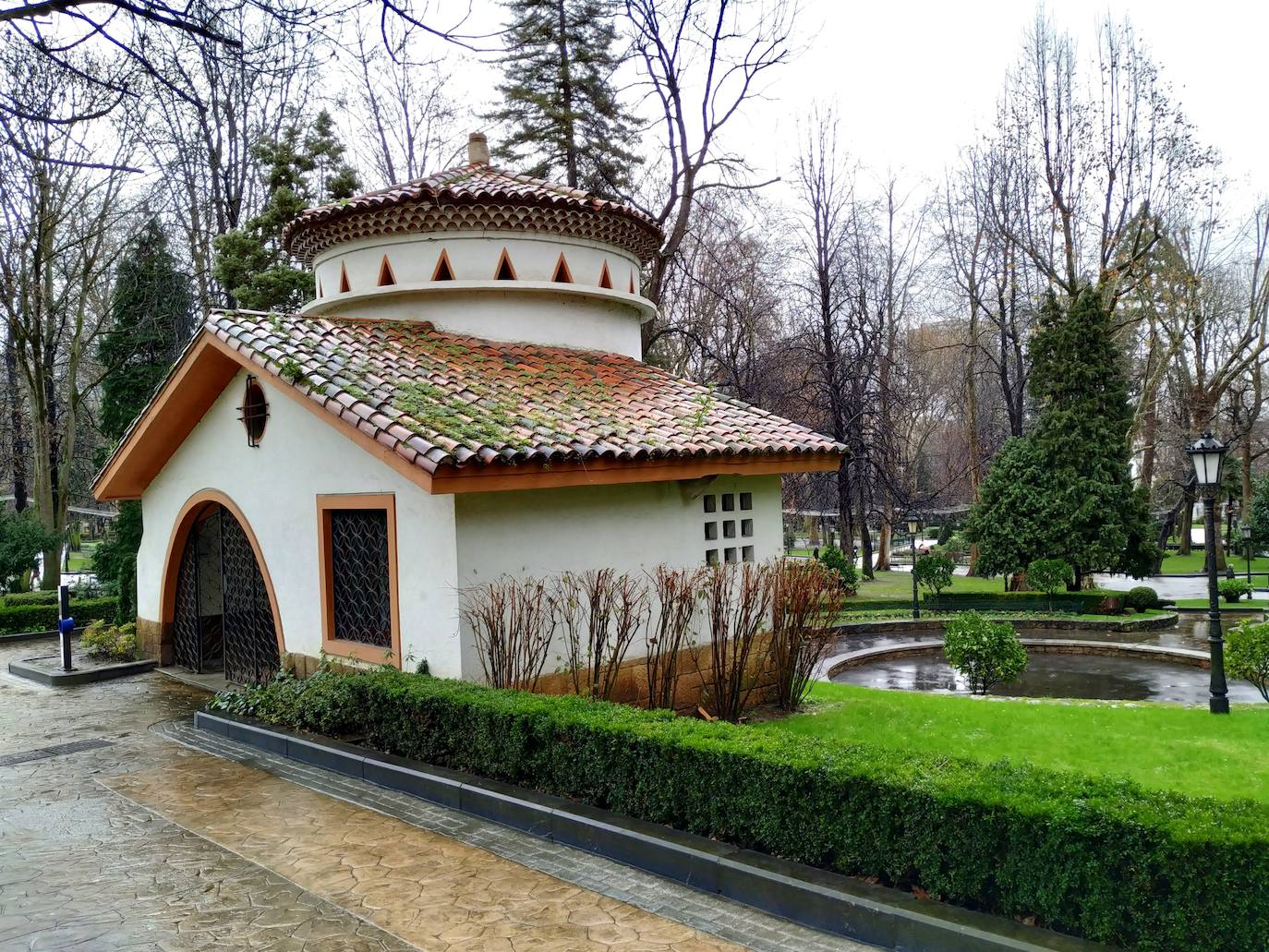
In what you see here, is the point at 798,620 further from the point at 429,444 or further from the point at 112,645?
the point at 112,645

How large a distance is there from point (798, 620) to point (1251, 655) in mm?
6703

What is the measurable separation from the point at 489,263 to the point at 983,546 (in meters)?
20.3

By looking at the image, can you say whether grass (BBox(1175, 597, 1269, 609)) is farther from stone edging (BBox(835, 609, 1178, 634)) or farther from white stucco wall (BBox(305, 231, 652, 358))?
white stucco wall (BBox(305, 231, 652, 358))

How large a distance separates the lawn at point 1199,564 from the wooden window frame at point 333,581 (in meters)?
35.7

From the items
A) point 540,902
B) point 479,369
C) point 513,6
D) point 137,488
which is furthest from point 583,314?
point 513,6

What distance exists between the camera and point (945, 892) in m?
4.64

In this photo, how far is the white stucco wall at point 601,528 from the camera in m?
8.54

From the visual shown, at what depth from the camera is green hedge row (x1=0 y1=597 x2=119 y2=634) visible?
1878 cm

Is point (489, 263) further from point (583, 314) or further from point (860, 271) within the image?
point (860, 271)

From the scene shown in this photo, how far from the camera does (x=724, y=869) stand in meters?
5.24

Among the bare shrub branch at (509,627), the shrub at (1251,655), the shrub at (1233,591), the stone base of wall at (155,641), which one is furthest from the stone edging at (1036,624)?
the bare shrub branch at (509,627)

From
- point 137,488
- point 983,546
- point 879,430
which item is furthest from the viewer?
point 879,430

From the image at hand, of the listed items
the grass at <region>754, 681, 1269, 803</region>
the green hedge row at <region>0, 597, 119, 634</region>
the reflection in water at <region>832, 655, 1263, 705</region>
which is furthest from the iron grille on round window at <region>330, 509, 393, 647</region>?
the green hedge row at <region>0, 597, 119, 634</region>

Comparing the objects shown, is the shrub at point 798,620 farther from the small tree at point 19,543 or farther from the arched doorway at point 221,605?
the small tree at point 19,543
